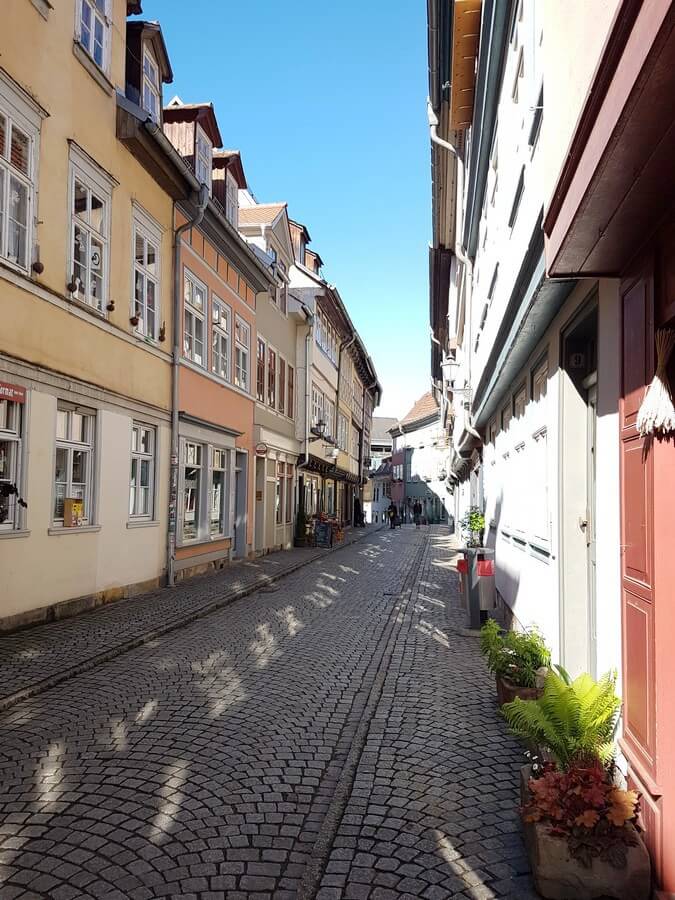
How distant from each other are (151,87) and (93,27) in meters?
2.55

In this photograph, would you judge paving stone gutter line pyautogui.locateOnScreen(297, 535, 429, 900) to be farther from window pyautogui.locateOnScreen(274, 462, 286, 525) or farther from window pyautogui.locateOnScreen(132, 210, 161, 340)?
window pyautogui.locateOnScreen(274, 462, 286, 525)

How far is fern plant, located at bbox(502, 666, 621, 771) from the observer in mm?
3527

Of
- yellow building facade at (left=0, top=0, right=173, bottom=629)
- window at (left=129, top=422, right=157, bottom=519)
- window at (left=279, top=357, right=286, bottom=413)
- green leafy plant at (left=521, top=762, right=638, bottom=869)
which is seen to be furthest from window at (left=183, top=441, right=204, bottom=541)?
green leafy plant at (left=521, top=762, right=638, bottom=869)

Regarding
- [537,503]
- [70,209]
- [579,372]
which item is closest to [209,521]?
[70,209]

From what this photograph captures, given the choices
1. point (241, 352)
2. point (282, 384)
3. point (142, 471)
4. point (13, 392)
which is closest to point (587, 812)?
point (13, 392)

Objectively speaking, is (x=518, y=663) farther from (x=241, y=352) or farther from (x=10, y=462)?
(x=241, y=352)

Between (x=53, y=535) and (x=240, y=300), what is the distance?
10.4 m

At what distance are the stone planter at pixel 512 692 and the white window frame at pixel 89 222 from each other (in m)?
7.63

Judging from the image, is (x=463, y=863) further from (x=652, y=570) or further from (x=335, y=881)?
(x=652, y=570)

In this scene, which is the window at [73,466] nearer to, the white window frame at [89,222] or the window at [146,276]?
the white window frame at [89,222]

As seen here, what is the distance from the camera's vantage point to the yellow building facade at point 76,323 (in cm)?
891

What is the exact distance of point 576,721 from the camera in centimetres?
359

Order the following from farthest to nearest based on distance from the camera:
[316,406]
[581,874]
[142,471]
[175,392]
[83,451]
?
1. [316,406]
2. [175,392]
3. [142,471]
4. [83,451]
5. [581,874]

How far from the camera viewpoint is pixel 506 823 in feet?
12.5
